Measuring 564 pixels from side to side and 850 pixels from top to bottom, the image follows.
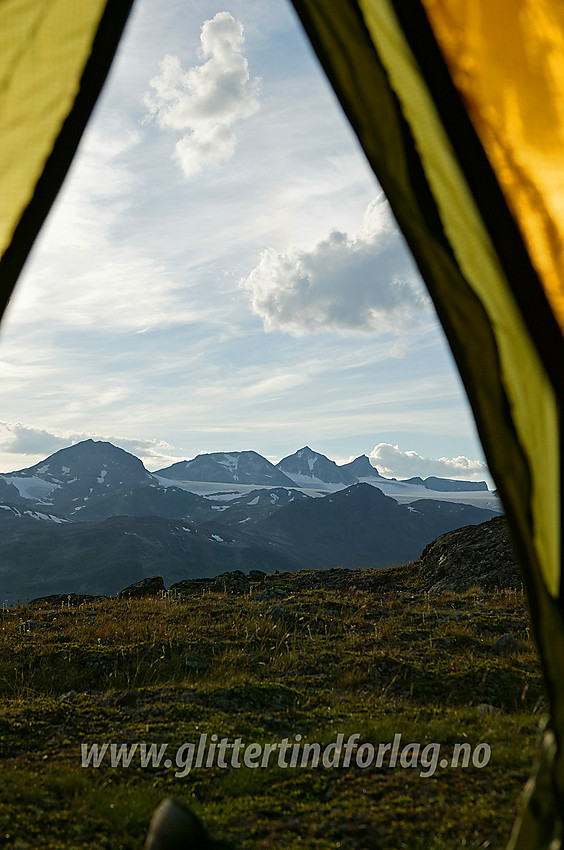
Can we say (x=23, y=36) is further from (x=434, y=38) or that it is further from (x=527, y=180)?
(x=527, y=180)

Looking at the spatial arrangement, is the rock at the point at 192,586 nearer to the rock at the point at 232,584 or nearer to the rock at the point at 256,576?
the rock at the point at 232,584

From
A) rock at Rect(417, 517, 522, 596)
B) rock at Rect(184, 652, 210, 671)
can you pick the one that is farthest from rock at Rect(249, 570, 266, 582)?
rock at Rect(184, 652, 210, 671)

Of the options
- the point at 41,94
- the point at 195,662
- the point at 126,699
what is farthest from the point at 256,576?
the point at 41,94

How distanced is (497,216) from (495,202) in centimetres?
7

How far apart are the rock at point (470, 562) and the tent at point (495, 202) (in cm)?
1459

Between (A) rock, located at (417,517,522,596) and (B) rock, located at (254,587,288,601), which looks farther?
(A) rock, located at (417,517,522,596)

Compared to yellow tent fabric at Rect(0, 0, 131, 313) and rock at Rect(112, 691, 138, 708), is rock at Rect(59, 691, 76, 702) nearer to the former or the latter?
rock at Rect(112, 691, 138, 708)

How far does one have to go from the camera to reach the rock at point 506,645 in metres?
8.97

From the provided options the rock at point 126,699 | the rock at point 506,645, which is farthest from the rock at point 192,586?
the rock at point 126,699

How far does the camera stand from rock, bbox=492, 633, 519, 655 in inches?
353

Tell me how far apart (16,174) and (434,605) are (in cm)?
1287

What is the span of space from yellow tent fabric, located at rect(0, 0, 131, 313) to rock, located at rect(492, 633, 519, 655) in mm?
8979

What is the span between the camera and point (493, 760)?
4.88 m

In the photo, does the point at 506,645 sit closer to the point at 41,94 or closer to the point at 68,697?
the point at 68,697
